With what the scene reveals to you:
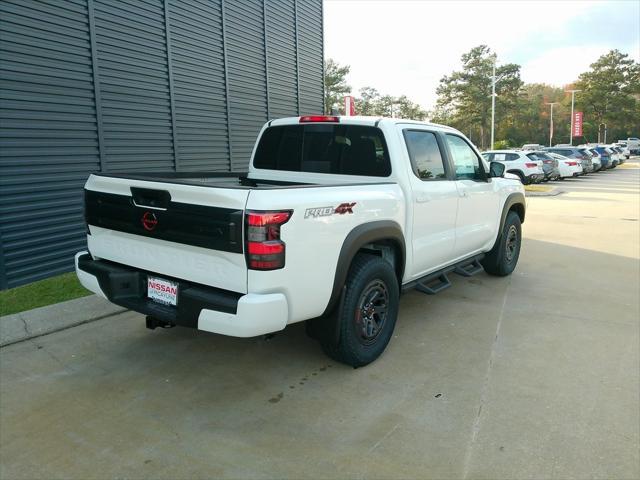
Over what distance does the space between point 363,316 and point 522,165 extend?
1958cm

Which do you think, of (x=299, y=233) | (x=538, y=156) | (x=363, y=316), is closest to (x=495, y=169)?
(x=363, y=316)

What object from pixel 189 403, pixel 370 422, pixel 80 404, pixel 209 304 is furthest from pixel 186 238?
pixel 370 422

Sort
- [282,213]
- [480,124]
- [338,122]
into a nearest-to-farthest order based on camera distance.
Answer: [282,213] < [338,122] < [480,124]

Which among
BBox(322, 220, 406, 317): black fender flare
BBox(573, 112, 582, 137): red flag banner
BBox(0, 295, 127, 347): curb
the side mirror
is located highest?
BBox(573, 112, 582, 137): red flag banner

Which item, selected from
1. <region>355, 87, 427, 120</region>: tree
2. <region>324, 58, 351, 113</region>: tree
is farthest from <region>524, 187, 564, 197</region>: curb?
Result: <region>355, 87, 427, 120</region>: tree

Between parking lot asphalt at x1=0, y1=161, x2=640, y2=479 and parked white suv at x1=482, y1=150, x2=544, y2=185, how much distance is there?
55.8 ft

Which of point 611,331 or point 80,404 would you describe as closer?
point 80,404

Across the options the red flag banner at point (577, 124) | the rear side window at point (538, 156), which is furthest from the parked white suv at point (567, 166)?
the red flag banner at point (577, 124)

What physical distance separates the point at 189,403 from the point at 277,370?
74 centimetres

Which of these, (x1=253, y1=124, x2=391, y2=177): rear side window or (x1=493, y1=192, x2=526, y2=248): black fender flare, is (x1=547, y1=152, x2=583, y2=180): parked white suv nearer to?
(x1=493, y1=192, x2=526, y2=248): black fender flare

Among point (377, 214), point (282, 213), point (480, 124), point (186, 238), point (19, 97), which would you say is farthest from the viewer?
point (480, 124)

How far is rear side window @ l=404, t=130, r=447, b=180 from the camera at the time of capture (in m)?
4.35

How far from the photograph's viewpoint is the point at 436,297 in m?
5.67

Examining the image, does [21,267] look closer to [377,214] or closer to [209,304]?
[209,304]
